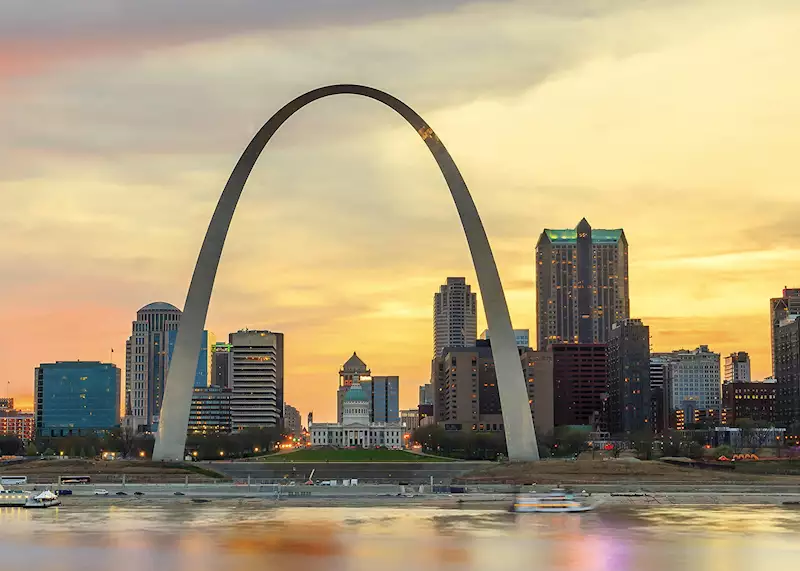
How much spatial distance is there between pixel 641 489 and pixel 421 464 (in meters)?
50.2

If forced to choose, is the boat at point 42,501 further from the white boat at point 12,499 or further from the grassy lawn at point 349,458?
the grassy lawn at point 349,458

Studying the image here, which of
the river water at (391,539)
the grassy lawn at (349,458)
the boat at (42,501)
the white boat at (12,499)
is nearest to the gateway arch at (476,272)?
the white boat at (12,499)

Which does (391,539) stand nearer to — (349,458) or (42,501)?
(42,501)

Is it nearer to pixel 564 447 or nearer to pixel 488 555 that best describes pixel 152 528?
pixel 488 555

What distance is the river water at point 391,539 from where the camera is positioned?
40.2m

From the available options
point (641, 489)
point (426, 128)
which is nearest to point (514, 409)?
point (641, 489)

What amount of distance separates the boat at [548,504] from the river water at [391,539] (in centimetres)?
148

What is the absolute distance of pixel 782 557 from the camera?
4216cm

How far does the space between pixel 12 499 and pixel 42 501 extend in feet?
13.7

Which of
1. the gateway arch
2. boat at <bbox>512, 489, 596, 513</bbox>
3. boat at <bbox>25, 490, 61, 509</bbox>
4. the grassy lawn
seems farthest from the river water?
the grassy lawn

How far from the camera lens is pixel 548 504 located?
208 ft

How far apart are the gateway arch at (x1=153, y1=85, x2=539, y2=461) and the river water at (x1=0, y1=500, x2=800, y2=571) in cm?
2309

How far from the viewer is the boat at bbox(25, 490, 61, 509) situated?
65.8m

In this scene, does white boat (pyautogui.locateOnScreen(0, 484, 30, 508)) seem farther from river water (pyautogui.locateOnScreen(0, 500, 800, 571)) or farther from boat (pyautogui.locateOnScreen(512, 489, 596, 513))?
boat (pyautogui.locateOnScreen(512, 489, 596, 513))
